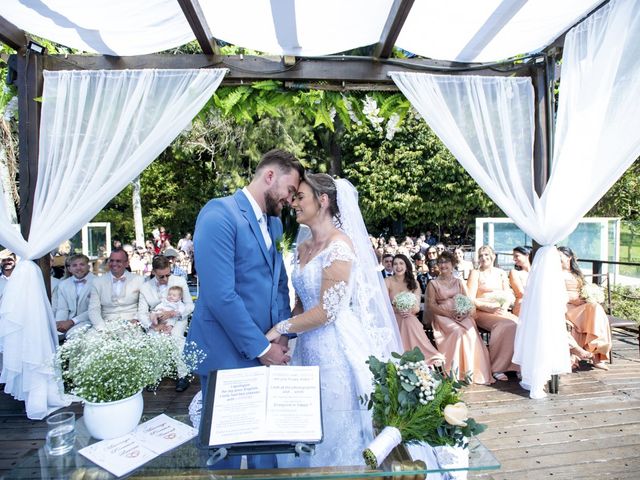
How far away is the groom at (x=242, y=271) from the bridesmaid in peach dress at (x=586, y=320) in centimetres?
420

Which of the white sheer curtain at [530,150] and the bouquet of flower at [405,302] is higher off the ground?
the white sheer curtain at [530,150]

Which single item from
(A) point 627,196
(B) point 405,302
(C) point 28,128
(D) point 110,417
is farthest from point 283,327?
(A) point 627,196

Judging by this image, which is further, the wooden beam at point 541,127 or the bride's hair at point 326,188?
the wooden beam at point 541,127

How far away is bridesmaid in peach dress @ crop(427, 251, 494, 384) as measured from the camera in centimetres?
452

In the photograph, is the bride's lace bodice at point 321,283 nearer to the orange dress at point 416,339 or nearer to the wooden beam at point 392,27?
the wooden beam at point 392,27

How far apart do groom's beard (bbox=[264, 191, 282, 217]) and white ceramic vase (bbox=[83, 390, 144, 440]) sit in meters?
1.11

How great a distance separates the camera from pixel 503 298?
5.00 metres

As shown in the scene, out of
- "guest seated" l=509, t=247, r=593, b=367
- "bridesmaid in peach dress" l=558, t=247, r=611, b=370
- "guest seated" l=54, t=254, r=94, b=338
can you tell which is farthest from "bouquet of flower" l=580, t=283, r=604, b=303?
"guest seated" l=54, t=254, r=94, b=338

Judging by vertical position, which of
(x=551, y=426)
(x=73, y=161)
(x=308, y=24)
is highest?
(x=308, y=24)

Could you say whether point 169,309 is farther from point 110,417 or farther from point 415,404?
point 415,404

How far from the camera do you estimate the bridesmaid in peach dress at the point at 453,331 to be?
4523mm

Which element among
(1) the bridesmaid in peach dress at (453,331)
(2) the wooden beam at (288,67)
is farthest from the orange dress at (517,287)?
(2) the wooden beam at (288,67)

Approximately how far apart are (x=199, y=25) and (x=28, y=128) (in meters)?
1.92

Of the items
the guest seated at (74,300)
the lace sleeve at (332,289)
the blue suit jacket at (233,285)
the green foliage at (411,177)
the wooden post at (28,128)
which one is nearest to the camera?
the blue suit jacket at (233,285)
